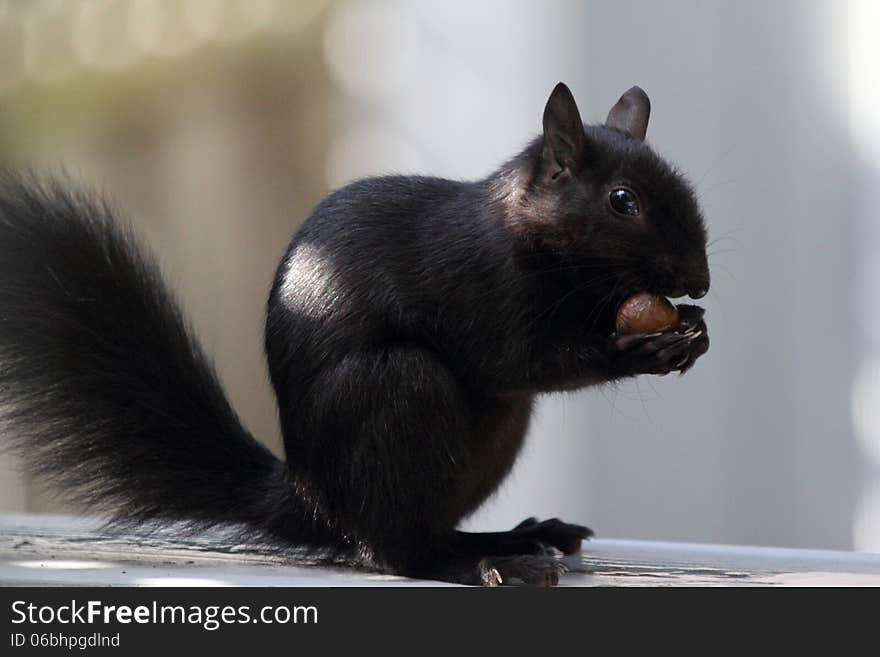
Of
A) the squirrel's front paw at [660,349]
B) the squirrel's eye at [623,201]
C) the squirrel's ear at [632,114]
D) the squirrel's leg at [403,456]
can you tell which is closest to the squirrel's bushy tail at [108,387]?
the squirrel's leg at [403,456]

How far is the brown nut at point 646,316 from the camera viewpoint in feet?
4.87

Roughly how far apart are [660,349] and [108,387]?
76 cm

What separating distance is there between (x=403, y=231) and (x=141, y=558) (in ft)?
1.94

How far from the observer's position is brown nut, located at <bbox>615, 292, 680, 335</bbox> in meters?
1.48

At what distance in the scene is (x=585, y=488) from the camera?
10.0 ft

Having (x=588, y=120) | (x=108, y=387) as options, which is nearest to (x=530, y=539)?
(x=108, y=387)

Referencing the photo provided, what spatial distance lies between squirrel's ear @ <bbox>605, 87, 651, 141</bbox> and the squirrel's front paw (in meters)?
0.37

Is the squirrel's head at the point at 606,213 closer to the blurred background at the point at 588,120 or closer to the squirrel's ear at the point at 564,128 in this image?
the squirrel's ear at the point at 564,128

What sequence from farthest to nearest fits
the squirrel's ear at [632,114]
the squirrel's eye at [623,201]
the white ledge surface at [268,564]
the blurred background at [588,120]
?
the blurred background at [588,120]
the squirrel's ear at [632,114]
the squirrel's eye at [623,201]
the white ledge surface at [268,564]

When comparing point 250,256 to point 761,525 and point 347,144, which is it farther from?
point 761,525

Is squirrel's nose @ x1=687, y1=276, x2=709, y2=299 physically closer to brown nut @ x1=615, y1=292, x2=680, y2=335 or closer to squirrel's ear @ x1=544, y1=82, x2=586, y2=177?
brown nut @ x1=615, y1=292, x2=680, y2=335

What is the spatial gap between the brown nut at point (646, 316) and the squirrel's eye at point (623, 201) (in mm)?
114

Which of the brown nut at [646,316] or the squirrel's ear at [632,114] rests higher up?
the squirrel's ear at [632,114]
